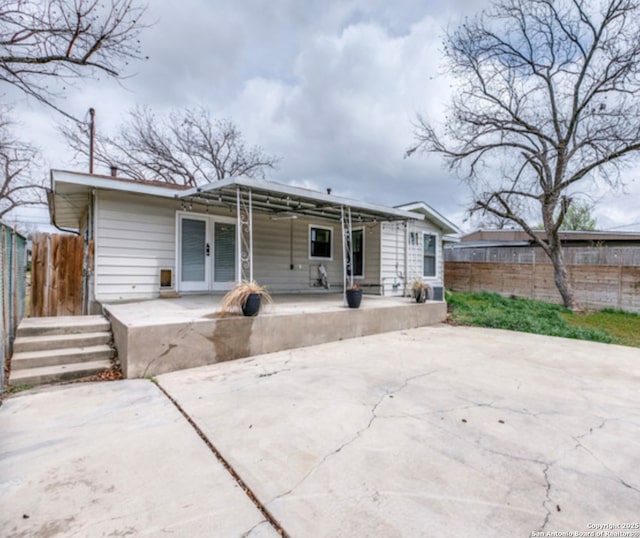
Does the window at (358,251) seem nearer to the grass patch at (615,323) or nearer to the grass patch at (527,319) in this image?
the grass patch at (527,319)

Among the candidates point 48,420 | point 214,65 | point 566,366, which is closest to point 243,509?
point 48,420

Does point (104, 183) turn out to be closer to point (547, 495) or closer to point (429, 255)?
point (547, 495)

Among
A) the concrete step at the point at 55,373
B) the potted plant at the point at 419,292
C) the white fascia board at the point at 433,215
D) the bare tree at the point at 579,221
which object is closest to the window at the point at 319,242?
the white fascia board at the point at 433,215

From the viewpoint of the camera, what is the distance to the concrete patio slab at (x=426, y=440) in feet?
5.34

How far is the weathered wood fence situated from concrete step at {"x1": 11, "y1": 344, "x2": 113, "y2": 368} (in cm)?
1242

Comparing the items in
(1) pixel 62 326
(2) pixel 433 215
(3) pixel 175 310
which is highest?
(2) pixel 433 215

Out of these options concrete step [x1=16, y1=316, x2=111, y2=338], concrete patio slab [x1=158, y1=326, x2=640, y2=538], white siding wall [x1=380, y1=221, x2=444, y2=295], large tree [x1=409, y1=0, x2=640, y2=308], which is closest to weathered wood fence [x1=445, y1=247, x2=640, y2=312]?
large tree [x1=409, y1=0, x2=640, y2=308]

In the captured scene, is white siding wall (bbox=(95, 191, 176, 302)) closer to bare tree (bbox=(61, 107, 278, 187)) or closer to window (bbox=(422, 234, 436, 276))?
Result: window (bbox=(422, 234, 436, 276))

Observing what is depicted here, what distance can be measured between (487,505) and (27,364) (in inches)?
173

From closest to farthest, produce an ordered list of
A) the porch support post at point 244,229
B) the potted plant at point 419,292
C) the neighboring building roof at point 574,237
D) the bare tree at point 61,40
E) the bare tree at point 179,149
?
the bare tree at point 61,40 → the porch support post at point 244,229 → the potted plant at point 419,292 → the neighboring building roof at point 574,237 → the bare tree at point 179,149

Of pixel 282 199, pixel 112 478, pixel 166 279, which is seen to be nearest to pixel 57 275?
pixel 166 279

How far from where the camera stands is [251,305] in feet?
15.1

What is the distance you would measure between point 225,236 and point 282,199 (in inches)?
76.9

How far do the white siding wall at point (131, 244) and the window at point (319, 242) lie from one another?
3712mm
